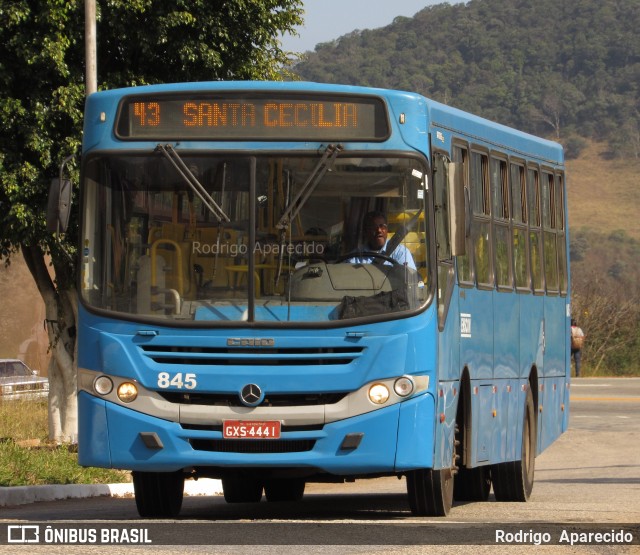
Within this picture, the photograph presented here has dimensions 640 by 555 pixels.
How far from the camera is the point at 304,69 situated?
586 ft

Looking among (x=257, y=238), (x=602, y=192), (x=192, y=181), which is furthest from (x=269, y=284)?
(x=602, y=192)

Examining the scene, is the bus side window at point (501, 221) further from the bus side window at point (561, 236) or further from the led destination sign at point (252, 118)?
the led destination sign at point (252, 118)

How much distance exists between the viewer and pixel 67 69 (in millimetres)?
21203

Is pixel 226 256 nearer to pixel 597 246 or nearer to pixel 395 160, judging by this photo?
pixel 395 160

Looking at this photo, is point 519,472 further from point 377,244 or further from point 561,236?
point 377,244

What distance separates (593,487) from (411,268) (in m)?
8.67

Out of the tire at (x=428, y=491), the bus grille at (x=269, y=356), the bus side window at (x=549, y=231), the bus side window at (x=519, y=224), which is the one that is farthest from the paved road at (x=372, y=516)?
the bus side window at (x=549, y=231)

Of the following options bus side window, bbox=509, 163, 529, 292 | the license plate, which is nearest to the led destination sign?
the license plate

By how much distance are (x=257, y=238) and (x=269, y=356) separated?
31.8 inches

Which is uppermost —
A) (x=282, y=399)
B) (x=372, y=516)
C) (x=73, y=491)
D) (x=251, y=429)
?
(x=282, y=399)

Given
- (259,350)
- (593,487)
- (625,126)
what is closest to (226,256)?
(259,350)

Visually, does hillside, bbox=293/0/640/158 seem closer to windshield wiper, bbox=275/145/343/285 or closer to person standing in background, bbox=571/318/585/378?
person standing in background, bbox=571/318/585/378

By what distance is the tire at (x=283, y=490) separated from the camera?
1444 centimetres

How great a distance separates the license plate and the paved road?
0.60 m
